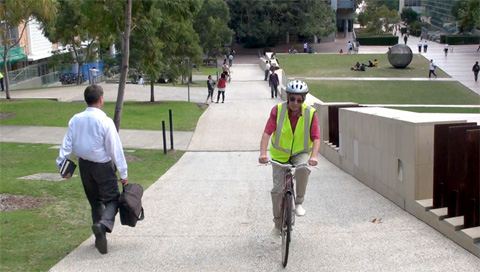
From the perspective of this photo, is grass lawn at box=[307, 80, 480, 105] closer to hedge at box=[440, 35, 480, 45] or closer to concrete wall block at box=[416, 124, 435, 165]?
concrete wall block at box=[416, 124, 435, 165]

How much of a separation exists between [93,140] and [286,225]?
6.90ft

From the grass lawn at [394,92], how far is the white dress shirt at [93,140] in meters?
27.8

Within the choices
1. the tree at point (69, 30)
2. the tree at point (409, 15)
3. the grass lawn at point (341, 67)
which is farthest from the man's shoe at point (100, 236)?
the tree at point (409, 15)

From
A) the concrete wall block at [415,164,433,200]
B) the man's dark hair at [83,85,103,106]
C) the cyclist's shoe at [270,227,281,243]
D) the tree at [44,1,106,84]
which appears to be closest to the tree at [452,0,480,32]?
the tree at [44,1,106,84]

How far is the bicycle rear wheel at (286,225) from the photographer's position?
596 cm

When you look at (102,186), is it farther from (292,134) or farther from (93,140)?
(292,134)

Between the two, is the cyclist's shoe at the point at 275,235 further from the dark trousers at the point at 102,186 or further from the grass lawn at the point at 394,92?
the grass lawn at the point at 394,92

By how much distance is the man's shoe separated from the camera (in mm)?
6188

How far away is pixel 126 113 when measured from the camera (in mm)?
24812

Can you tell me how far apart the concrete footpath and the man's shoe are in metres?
0.09

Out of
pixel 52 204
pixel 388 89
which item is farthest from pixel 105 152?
pixel 388 89

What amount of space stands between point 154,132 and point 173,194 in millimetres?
10249

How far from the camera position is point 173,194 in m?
9.98

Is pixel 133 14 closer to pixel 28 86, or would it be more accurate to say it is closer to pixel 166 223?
pixel 166 223
